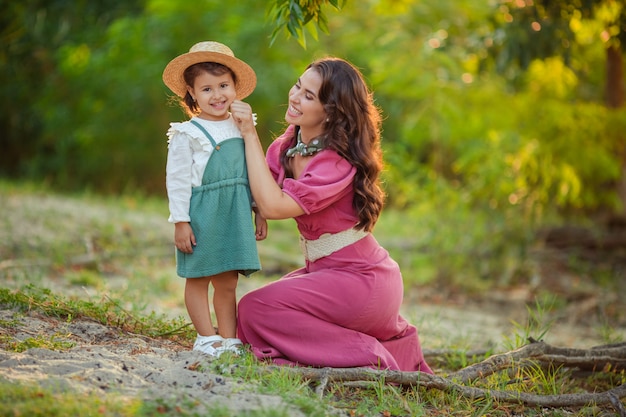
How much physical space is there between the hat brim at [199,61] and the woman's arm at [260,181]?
157mm

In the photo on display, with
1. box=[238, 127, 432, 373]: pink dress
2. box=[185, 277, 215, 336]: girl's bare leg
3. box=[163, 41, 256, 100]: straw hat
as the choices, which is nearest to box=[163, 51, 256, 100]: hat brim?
box=[163, 41, 256, 100]: straw hat

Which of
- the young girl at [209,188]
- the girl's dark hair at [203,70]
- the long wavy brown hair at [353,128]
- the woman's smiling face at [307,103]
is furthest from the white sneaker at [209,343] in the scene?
the girl's dark hair at [203,70]

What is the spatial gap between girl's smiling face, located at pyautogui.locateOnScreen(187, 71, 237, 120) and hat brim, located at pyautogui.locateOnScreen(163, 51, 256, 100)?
0.20ft

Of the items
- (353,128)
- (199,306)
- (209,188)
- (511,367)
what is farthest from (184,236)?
(511,367)

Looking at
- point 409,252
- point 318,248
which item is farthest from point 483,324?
point 318,248

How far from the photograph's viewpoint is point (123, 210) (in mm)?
9391

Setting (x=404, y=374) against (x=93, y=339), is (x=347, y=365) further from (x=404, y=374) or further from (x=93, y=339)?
(x=93, y=339)

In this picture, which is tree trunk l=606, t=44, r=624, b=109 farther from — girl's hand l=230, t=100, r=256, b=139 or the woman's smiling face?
girl's hand l=230, t=100, r=256, b=139

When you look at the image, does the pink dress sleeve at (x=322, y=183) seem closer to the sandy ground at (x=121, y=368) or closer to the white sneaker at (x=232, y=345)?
the white sneaker at (x=232, y=345)

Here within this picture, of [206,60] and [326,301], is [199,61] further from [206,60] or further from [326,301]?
[326,301]

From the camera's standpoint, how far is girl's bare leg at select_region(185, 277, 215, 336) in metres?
3.66

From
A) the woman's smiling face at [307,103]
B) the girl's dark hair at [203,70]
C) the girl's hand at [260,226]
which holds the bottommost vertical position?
the girl's hand at [260,226]

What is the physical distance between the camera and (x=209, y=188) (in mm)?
3564

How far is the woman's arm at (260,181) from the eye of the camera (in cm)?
353
